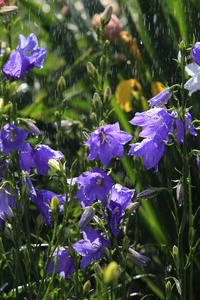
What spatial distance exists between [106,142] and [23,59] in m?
0.27

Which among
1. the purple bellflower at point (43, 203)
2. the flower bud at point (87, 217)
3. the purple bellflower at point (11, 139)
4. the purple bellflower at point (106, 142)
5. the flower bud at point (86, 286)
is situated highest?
the purple bellflower at point (11, 139)

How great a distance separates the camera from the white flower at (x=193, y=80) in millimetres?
882

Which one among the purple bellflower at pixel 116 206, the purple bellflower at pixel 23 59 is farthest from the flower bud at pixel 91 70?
the purple bellflower at pixel 116 206

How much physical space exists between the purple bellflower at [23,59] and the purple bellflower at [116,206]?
33 centimetres

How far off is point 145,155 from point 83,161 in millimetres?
458

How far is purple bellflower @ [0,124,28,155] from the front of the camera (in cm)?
84

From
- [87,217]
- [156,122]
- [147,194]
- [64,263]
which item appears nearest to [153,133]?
[156,122]

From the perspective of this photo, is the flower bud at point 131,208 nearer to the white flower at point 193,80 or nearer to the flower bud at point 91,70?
the white flower at point 193,80

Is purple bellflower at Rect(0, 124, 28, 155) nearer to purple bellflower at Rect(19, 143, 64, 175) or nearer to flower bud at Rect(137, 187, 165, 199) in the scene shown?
purple bellflower at Rect(19, 143, 64, 175)

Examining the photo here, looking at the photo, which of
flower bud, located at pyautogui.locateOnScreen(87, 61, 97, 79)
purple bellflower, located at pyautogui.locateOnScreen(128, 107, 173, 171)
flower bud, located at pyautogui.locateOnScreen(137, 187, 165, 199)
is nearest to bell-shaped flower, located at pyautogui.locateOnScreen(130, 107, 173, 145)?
purple bellflower, located at pyautogui.locateOnScreen(128, 107, 173, 171)

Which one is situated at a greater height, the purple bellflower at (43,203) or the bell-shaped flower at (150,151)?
the bell-shaped flower at (150,151)

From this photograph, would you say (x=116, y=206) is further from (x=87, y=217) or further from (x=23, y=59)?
(x=23, y=59)

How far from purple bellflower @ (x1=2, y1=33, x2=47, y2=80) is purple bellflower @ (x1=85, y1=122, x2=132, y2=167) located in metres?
0.22

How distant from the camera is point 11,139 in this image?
837 millimetres
